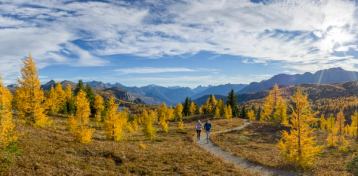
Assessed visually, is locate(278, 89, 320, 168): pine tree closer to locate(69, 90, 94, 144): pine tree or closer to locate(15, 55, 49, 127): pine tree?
locate(69, 90, 94, 144): pine tree

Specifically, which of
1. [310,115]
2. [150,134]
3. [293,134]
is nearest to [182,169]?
[293,134]

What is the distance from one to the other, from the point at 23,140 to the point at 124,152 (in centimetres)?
946

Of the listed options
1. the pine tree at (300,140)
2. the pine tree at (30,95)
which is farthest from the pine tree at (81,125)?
the pine tree at (300,140)

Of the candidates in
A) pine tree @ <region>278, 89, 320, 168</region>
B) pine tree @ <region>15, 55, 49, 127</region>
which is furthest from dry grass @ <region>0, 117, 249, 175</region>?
pine tree @ <region>15, 55, 49, 127</region>

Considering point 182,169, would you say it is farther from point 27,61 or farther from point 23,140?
point 27,61

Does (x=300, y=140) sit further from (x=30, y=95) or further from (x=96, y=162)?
(x=30, y=95)

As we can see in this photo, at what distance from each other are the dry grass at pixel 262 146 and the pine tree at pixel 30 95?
26749mm

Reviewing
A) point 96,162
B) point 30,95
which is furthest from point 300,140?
point 30,95

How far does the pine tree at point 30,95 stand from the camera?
4712cm

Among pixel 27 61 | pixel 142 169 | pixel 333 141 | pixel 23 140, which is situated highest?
pixel 27 61

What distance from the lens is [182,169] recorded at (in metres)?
27.2

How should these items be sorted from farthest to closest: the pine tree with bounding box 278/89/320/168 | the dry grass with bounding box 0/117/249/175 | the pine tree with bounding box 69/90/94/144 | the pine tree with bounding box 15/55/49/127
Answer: the pine tree with bounding box 15/55/49/127
the pine tree with bounding box 69/90/94/144
the pine tree with bounding box 278/89/320/168
the dry grass with bounding box 0/117/249/175

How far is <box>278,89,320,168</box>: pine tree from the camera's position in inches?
1280

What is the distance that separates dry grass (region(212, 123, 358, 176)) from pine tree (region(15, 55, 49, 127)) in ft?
87.8
